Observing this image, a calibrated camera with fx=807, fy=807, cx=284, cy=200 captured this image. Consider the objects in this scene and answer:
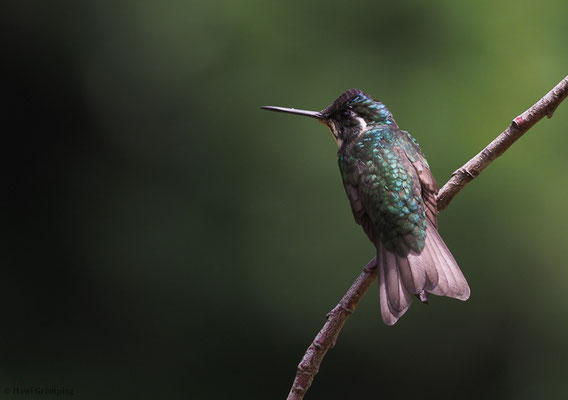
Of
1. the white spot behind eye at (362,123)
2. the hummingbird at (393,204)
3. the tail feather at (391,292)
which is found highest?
the white spot behind eye at (362,123)

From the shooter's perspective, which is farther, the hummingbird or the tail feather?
the hummingbird

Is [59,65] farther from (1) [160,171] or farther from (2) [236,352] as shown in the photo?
(2) [236,352]

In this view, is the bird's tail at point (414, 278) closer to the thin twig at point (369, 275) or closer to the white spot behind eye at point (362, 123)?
the thin twig at point (369, 275)

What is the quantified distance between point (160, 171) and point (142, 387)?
1.98m

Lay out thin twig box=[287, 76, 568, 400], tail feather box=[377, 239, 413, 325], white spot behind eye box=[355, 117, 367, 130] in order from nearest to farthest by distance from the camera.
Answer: thin twig box=[287, 76, 568, 400] < tail feather box=[377, 239, 413, 325] < white spot behind eye box=[355, 117, 367, 130]

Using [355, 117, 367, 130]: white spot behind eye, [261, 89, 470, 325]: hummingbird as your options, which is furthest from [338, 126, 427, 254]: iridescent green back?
[355, 117, 367, 130]: white spot behind eye

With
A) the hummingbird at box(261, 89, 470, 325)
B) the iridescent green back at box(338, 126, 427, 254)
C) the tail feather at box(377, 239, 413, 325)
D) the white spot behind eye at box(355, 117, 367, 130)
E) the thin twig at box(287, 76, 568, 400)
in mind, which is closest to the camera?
the thin twig at box(287, 76, 568, 400)

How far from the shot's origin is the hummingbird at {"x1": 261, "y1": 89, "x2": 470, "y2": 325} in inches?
117

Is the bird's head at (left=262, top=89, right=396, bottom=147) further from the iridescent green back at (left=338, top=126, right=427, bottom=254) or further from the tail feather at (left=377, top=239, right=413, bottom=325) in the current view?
the tail feather at (left=377, top=239, right=413, bottom=325)

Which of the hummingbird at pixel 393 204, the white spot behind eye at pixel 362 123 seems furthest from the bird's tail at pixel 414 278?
the white spot behind eye at pixel 362 123

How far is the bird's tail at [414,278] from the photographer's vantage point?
113 inches

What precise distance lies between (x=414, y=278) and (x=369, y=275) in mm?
173

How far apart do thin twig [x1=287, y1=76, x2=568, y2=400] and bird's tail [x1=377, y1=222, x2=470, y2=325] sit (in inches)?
2.7

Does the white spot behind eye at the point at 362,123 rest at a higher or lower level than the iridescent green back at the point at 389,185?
higher
